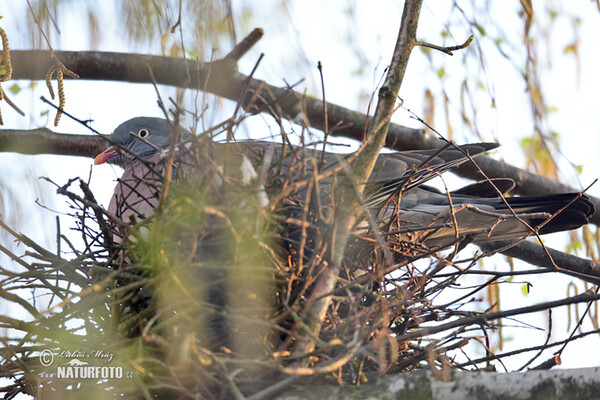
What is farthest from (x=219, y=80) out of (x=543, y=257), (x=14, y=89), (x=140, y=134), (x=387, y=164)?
(x=543, y=257)

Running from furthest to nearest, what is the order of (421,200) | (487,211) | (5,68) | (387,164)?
1. (421,200)
2. (387,164)
3. (487,211)
4. (5,68)

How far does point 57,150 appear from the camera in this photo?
3730 millimetres

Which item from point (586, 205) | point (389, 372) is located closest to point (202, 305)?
point (389, 372)

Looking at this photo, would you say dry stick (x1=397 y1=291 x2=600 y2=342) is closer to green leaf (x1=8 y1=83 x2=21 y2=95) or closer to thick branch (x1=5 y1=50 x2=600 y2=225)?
thick branch (x1=5 y1=50 x2=600 y2=225)

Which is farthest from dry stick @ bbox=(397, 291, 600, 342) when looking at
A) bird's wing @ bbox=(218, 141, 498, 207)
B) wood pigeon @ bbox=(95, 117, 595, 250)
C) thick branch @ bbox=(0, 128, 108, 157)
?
thick branch @ bbox=(0, 128, 108, 157)

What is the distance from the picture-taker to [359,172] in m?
2.08

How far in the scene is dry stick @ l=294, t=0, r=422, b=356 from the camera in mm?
1872

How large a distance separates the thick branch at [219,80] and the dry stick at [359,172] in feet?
2.63

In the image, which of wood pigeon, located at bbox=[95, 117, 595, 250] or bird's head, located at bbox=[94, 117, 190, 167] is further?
bird's head, located at bbox=[94, 117, 190, 167]

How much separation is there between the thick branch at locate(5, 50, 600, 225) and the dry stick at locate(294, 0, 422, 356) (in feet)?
2.63

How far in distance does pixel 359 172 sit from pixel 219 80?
118 cm

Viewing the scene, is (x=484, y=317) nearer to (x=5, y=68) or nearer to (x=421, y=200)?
(x=421, y=200)

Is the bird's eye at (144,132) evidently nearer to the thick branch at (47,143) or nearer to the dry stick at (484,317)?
the thick branch at (47,143)

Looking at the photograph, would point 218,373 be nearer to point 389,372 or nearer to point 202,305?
point 202,305
